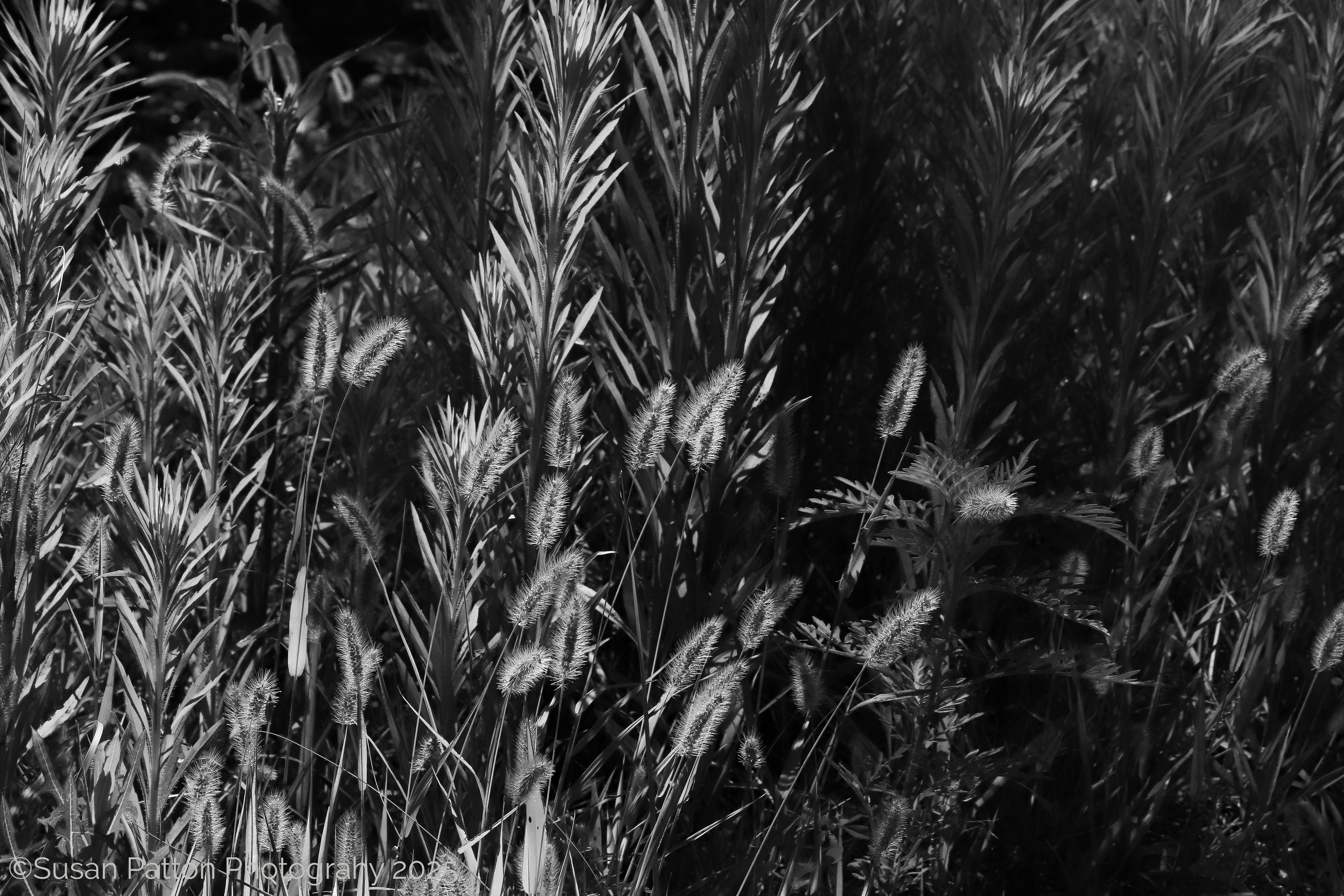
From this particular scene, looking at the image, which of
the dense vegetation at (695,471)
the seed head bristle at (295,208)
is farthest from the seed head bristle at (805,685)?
the seed head bristle at (295,208)

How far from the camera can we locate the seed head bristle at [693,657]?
141cm

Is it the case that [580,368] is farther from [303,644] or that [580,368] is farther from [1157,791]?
[1157,791]

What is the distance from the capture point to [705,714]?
1.35 m

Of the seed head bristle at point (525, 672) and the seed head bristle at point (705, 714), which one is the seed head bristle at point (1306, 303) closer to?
the seed head bristle at point (705, 714)

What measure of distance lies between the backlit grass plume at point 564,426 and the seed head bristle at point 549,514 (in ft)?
0.11

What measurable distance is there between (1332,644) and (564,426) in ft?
3.78

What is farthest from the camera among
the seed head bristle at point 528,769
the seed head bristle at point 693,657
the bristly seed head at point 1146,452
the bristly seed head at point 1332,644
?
the bristly seed head at point 1146,452

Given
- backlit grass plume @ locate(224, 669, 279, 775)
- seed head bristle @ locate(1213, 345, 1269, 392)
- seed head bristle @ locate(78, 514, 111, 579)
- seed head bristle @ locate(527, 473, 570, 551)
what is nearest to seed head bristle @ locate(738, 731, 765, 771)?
seed head bristle @ locate(527, 473, 570, 551)

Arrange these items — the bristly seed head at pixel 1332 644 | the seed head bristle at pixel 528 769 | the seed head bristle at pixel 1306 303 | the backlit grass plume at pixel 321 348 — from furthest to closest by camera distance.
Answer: the seed head bristle at pixel 1306 303 < the bristly seed head at pixel 1332 644 < the backlit grass plume at pixel 321 348 < the seed head bristle at pixel 528 769

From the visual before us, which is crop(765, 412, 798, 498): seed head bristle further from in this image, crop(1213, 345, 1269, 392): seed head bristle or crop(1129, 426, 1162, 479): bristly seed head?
crop(1213, 345, 1269, 392): seed head bristle

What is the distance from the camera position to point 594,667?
1.99 metres

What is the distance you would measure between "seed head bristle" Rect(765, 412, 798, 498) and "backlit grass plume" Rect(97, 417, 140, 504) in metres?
0.84

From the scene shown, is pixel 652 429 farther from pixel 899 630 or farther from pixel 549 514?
pixel 899 630

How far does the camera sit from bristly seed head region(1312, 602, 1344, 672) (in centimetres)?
165
